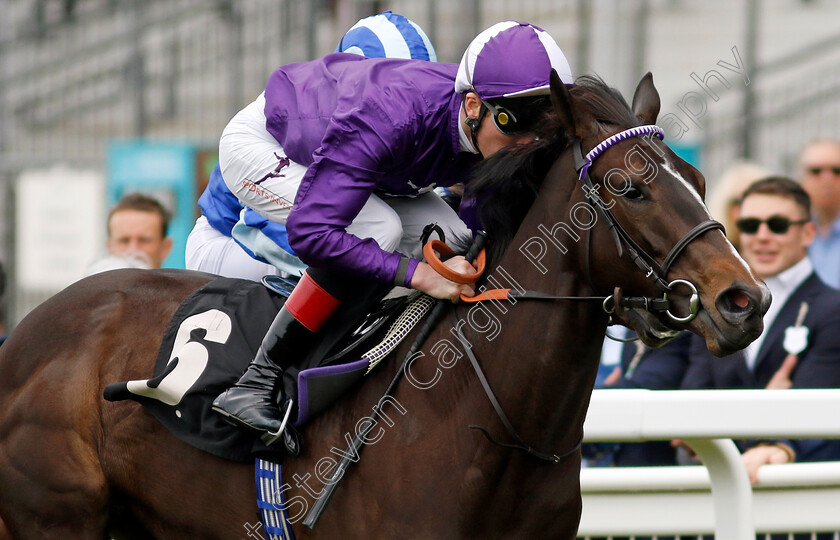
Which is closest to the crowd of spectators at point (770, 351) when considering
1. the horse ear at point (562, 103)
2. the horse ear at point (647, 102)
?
the horse ear at point (647, 102)

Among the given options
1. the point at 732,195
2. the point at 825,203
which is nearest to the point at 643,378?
the point at 732,195

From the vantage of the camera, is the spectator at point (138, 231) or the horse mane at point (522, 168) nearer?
the horse mane at point (522, 168)

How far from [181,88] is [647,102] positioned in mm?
7404

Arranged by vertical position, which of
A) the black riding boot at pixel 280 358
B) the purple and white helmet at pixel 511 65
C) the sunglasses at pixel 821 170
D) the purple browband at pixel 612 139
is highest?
the purple and white helmet at pixel 511 65

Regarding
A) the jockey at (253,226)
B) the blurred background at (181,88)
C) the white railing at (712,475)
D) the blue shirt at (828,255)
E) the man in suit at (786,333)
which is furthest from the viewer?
the blurred background at (181,88)

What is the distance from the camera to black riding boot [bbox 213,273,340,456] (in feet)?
10.3

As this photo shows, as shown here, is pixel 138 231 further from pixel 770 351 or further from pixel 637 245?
pixel 637 245

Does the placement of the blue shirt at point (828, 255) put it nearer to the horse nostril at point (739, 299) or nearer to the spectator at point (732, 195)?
the spectator at point (732, 195)

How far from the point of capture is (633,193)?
9.16ft

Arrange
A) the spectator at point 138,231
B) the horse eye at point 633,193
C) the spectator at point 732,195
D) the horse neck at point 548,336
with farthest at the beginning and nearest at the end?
the spectator at point 138,231
the spectator at point 732,195
the horse neck at point 548,336
the horse eye at point 633,193

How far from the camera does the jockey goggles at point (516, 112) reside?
305 centimetres

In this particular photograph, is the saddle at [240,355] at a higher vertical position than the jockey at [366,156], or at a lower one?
lower

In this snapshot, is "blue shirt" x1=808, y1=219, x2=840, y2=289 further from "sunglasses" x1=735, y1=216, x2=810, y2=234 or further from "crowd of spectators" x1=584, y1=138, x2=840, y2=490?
"sunglasses" x1=735, y1=216, x2=810, y2=234

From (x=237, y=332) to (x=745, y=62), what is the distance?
750cm
